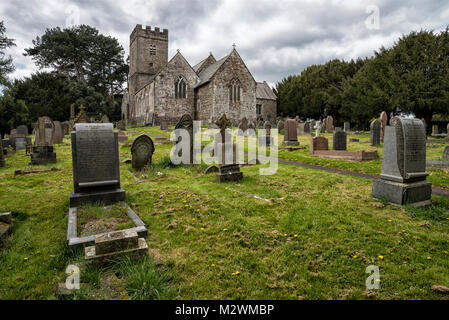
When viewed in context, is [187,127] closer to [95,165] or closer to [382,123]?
[95,165]

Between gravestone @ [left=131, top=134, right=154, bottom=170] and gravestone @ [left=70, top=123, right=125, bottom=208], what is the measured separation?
272cm

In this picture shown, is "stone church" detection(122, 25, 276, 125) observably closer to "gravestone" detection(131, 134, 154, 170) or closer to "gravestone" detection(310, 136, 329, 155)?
"gravestone" detection(310, 136, 329, 155)

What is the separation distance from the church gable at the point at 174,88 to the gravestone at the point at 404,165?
27.7 metres

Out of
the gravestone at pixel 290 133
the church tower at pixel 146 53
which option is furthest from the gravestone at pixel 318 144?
the church tower at pixel 146 53

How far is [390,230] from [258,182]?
339 cm

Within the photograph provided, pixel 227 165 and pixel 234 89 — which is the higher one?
pixel 234 89

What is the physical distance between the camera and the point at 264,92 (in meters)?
41.3

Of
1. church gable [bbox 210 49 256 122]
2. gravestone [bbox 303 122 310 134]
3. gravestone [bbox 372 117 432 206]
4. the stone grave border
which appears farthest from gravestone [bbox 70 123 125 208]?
church gable [bbox 210 49 256 122]

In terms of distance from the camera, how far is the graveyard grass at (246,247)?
2.57 metres

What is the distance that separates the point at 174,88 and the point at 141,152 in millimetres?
24881

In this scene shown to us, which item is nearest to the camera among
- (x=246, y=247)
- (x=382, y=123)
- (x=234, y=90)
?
(x=246, y=247)

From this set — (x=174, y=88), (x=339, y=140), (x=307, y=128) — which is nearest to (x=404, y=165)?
(x=339, y=140)
